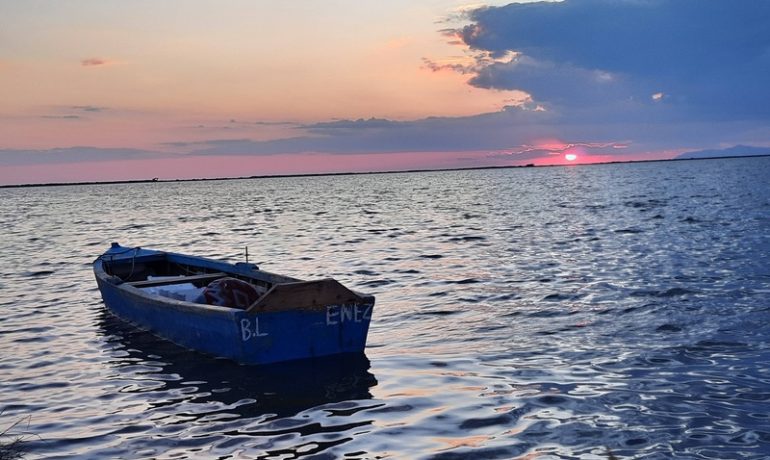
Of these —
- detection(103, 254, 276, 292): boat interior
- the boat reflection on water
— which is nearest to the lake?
the boat reflection on water

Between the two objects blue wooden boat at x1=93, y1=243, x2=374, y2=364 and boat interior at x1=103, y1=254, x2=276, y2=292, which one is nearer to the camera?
blue wooden boat at x1=93, y1=243, x2=374, y2=364

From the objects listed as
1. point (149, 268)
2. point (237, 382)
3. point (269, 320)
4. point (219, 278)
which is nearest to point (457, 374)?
point (269, 320)

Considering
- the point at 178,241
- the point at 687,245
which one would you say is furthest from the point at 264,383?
the point at 178,241

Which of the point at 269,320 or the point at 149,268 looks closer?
the point at 269,320

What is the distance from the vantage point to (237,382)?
1077 cm

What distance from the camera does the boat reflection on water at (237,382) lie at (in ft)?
31.9

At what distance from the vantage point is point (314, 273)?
75.8 ft

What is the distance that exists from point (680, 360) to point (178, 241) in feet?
104

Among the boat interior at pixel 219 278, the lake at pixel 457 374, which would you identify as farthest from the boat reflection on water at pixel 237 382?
the boat interior at pixel 219 278

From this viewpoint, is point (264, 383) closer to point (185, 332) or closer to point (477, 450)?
point (185, 332)

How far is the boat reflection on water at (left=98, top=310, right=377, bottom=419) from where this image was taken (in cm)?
973

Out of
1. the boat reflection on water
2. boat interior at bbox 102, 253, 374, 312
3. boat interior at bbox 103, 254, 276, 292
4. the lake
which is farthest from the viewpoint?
boat interior at bbox 103, 254, 276, 292

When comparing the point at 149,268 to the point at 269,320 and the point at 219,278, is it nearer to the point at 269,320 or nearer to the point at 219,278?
the point at 219,278

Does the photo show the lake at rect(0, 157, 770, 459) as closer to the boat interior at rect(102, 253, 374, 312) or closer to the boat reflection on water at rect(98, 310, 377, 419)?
the boat reflection on water at rect(98, 310, 377, 419)
